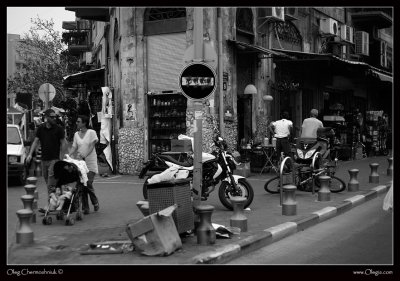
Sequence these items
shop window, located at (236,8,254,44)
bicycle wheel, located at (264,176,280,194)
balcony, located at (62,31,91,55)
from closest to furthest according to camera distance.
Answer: bicycle wheel, located at (264,176,280,194), shop window, located at (236,8,254,44), balcony, located at (62,31,91,55)

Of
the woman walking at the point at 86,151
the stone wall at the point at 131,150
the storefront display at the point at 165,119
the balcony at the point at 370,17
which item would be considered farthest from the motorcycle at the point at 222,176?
the balcony at the point at 370,17

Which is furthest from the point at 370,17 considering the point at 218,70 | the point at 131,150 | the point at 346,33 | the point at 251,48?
the point at 131,150

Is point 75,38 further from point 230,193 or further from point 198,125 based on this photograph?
point 198,125

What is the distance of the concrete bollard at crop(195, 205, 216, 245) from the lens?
7219 millimetres

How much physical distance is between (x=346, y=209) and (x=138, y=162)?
782cm

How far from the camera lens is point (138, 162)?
17.3 m

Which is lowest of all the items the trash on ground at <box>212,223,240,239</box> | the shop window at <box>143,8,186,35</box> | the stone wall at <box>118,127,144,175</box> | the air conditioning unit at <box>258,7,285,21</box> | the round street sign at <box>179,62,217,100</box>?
the trash on ground at <box>212,223,240,239</box>

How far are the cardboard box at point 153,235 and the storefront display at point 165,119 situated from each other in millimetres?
10370

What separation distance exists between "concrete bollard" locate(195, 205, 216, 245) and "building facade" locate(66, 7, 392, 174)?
9.02 metres

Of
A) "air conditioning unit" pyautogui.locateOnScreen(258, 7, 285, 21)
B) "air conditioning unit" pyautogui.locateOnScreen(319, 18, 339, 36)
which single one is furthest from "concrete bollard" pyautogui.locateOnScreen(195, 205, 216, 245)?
"air conditioning unit" pyautogui.locateOnScreen(319, 18, 339, 36)

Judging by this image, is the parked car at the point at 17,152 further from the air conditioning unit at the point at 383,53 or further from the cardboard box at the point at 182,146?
the air conditioning unit at the point at 383,53

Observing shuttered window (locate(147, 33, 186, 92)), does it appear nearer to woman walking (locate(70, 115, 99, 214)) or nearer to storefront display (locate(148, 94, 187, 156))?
storefront display (locate(148, 94, 187, 156))

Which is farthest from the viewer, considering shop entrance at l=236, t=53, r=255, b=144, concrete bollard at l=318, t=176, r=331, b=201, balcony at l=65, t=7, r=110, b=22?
balcony at l=65, t=7, r=110, b=22

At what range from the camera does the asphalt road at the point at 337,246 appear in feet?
22.7
